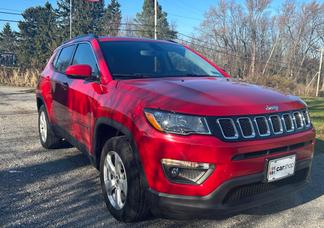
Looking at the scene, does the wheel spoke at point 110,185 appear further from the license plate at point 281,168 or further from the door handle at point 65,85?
the door handle at point 65,85

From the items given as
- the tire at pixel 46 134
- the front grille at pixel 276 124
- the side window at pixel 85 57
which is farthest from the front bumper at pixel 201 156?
the tire at pixel 46 134

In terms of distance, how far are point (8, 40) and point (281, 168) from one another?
219ft

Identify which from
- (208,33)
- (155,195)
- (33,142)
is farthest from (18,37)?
(155,195)

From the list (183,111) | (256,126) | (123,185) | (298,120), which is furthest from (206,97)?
(123,185)

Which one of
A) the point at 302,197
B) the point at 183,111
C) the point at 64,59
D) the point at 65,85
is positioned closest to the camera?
the point at 183,111

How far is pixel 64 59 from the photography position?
5.49 m

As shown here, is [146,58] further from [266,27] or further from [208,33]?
[266,27]

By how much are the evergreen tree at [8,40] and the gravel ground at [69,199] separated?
6008cm

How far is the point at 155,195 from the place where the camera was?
2.94 m

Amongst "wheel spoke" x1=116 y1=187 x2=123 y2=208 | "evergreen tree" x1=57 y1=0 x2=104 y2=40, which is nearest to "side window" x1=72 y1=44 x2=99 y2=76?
"wheel spoke" x1=116 y1=187 x2=123 y2=208

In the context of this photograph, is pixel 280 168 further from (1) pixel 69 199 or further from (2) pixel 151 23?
(2) pixel 151 23

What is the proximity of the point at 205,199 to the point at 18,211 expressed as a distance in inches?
76.4

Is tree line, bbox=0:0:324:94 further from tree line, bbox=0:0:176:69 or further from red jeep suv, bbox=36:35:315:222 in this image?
red jeep suv, bbox=36:35:315:222

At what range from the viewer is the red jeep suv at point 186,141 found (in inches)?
112
